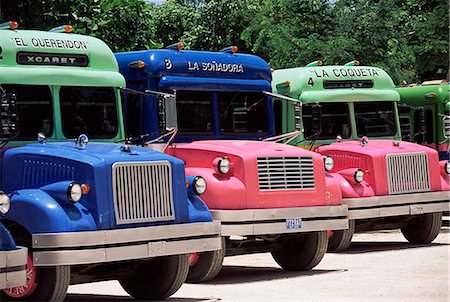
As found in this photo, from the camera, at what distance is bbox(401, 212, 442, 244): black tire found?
16.8 meters

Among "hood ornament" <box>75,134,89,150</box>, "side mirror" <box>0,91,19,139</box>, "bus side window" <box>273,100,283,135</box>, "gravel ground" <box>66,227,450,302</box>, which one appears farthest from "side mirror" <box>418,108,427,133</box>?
"side mirror" <box>0,91,19,139</box>

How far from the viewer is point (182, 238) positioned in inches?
420

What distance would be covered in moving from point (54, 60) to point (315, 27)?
43.9 feet

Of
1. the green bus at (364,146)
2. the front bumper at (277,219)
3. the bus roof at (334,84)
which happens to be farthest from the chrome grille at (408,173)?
the front bumper at (277,219)

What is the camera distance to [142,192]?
10453 mm

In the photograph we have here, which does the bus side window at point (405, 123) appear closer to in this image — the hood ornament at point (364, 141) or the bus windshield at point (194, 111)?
the hood ornament at point (364, 141)

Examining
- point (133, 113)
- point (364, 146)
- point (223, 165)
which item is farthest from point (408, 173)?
point (133, 113)

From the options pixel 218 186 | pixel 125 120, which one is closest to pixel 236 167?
pixel 218 186

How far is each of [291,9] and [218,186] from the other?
1292 centimetres

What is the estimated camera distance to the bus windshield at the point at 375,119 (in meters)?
17.2

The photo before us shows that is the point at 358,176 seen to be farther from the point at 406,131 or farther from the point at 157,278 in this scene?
the point at 157,278

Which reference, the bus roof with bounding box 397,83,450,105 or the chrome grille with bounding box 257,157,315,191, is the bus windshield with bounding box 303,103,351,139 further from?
the bus roof with bounding box 397,83,450,105

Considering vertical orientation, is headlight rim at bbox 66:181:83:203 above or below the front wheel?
above

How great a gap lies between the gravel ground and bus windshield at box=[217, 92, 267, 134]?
182 cm
